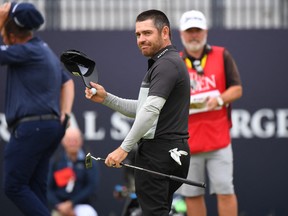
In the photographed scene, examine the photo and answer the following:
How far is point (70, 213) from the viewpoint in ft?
29.2

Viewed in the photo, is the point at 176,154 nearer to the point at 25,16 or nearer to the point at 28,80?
the point at 28,80

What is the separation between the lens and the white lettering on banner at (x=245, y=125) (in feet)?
31.8

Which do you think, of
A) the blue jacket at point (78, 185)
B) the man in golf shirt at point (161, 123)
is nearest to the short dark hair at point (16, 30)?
the man in golf shirt at point (161, 123)

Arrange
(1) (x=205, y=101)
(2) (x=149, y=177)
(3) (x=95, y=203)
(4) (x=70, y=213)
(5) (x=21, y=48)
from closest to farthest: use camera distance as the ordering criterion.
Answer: (2) (x=149, y=177) → (5) (x=21, y=48) → (1) (x=205, y=101) → (4) (x=70, y=213) → (3) (x=95, y=203)

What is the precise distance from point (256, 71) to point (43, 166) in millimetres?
3536

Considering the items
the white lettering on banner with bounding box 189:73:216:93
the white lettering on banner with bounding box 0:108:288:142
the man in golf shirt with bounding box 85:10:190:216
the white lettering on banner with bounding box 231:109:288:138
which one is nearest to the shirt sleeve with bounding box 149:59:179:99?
the man in golf shirt with bounding box 85:10:190:216

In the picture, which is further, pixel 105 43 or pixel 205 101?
pixel 105 43

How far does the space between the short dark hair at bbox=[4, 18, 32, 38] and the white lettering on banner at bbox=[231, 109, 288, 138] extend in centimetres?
333

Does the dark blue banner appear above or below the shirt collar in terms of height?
below

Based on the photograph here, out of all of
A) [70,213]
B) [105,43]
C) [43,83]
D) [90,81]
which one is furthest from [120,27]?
[90,81]

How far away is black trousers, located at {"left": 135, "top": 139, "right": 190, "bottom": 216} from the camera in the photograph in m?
5.92

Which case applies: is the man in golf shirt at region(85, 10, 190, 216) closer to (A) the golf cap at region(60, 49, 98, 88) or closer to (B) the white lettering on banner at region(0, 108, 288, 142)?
(A) the golf cap at region(60, 49, 98, 88)

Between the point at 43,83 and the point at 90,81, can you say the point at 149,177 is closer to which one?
the point at 90,81

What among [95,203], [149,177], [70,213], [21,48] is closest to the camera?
[149,177]
